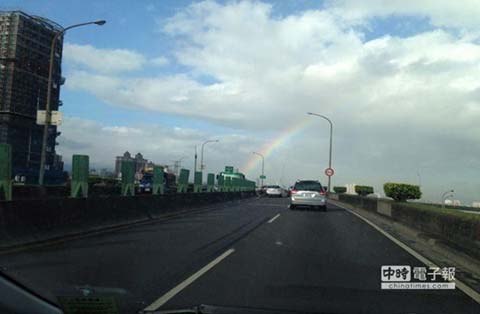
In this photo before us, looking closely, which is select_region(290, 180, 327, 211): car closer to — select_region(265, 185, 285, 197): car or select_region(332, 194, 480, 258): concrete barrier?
select_region(332, 194, 480, 258): concrete barrier

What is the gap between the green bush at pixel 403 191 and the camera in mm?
27000

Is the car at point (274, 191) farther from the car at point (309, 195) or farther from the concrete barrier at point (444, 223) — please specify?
the concrete barrier at point (444, 223)

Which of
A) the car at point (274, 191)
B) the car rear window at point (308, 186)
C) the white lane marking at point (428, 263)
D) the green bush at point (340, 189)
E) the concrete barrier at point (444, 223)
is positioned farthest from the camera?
the green bush at point (340, 189)

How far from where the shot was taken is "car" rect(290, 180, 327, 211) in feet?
93.4

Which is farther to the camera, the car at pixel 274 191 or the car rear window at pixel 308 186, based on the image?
the car at pixel 274 191

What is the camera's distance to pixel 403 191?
88.6 feet

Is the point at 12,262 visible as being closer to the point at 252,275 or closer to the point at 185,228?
the point at 252,275

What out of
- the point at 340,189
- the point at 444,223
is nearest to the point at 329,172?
the point at 340,189

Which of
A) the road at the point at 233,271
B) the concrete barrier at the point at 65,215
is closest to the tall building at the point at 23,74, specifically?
the concrete barrier at the point at 65,215

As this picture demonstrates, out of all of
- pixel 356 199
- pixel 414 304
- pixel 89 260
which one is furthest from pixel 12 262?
pixel 356 199

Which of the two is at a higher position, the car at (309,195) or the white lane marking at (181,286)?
the car at (309,195)

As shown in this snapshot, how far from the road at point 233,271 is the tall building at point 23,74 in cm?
2809

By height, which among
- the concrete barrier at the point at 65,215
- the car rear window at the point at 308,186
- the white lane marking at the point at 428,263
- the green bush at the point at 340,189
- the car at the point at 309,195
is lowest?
the white lane marking at the point at 428,263

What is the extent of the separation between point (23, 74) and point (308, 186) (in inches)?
926
